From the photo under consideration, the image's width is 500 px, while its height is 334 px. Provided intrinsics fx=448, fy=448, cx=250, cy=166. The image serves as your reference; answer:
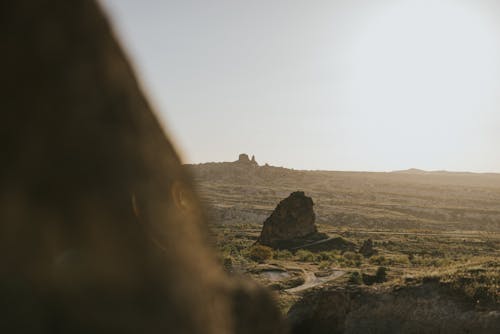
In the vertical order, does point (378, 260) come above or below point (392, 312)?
below

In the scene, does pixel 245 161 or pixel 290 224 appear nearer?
pixel 290 224

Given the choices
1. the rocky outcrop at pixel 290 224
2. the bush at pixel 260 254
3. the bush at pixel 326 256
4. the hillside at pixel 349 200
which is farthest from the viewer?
the hillside at pixel 349 200

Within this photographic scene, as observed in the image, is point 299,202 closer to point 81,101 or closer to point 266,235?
point 266,235

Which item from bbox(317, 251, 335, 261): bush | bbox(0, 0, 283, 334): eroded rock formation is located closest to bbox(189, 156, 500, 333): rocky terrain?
bbox(317, 251, 335, 261): bush

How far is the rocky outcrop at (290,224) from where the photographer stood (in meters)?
39.0

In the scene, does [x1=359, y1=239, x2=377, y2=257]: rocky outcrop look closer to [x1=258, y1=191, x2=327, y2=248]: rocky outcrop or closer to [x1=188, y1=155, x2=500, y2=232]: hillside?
[x1=258, y1=191, x2=327, y2=248]: rocky outcrop

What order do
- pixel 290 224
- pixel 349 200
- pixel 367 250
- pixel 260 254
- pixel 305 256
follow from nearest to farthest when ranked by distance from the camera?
pixel 260 254, pixel 305 256, pixel 367 250, pixel 290 224, pixel 349 200

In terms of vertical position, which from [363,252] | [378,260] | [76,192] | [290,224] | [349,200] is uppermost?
[76,192]

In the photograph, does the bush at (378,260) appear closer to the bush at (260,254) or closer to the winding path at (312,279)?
the winding path at (312,279)

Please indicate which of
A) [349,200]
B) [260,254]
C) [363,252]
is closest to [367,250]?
[363,252]

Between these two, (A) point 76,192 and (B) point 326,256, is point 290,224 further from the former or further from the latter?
(A) point 76,192

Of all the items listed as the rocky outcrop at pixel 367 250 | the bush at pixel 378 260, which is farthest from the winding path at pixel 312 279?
the rocky outcrop at pixel 367 250

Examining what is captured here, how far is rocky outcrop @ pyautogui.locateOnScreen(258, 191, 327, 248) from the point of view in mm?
39031

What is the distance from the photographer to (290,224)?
39656 mm
